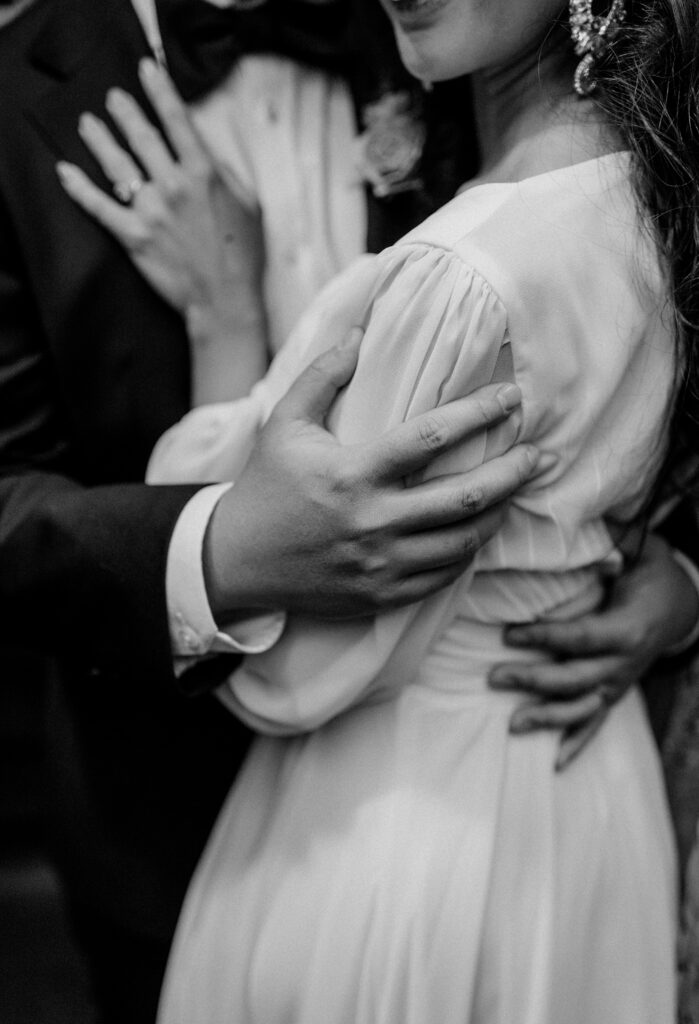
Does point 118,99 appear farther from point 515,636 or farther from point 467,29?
point 515,636

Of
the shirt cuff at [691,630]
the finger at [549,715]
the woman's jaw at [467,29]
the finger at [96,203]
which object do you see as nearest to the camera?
the woman's jaw at [467,29]

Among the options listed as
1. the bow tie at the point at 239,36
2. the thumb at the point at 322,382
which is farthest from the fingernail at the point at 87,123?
the thumb at the point at 322,382

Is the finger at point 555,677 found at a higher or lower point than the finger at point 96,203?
lower

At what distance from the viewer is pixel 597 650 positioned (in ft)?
3.99

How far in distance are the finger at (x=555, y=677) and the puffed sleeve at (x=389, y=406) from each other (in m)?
0.10

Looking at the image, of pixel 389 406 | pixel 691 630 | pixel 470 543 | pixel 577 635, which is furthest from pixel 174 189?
pixel 691 630

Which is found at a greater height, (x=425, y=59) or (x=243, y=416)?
(x=425, y=59)

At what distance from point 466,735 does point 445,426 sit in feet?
1.11

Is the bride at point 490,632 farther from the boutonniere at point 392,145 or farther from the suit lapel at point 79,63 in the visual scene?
the suit lapel at point 79,63

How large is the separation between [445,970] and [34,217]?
0.91m

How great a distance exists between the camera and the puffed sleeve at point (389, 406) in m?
0.93

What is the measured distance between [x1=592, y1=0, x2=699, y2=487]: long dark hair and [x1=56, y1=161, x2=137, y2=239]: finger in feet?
1.81

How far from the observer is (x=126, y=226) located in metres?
1.29

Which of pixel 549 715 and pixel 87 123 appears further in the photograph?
pixel 87 123
